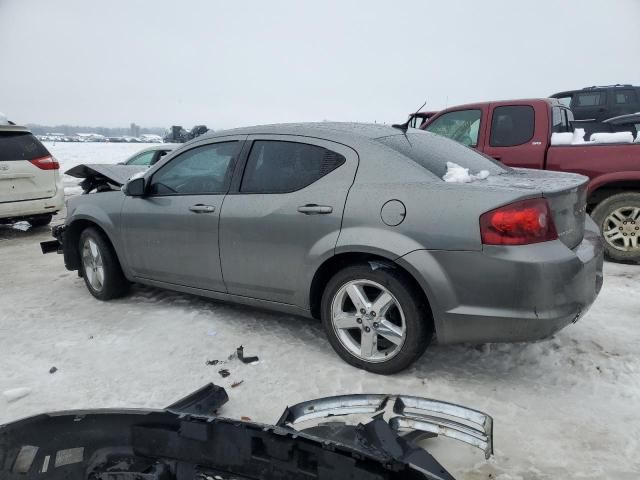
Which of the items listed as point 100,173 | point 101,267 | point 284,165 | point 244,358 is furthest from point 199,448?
point 100,173

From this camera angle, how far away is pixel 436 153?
10.6ft

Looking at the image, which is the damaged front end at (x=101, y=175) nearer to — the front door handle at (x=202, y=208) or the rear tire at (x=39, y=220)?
the front door handle at (x=202, y=208)

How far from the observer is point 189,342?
363cm

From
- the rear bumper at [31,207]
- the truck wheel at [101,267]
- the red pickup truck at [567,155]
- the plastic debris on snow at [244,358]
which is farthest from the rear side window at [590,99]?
the plastic debris on snow at [244,358]

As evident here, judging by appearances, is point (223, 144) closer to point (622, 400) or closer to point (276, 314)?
point (276, 314)

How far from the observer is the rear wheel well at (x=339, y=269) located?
2908 millimetres

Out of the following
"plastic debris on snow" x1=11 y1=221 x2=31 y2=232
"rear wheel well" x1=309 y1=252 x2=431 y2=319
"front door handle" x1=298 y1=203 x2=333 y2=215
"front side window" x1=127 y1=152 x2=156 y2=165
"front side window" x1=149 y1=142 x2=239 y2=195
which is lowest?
"plastic debris on snow" x1=11 y1=221 x2=31 y2=232

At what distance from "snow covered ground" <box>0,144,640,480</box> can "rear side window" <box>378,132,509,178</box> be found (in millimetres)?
1278

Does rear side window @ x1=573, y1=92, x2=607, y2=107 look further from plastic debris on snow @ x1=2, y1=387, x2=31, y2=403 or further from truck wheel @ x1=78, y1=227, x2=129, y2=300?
plastic debris on snow @ x1=2, y1=387, x2=31, y2=403

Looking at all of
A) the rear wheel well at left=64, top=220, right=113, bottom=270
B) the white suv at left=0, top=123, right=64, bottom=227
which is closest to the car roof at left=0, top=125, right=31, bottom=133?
the white suv at left=0, top=123, right=64, bottom=227

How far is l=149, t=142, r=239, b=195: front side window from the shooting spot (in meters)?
3.73

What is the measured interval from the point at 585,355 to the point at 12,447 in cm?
328

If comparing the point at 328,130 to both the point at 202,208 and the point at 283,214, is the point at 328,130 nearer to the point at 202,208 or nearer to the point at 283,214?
the point at 283,214

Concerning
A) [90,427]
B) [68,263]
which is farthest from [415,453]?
[68,263]
